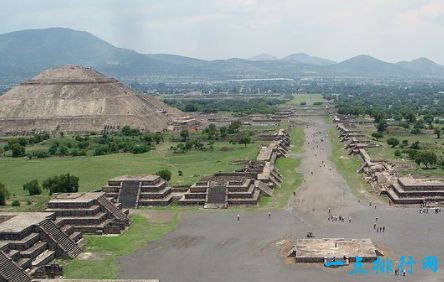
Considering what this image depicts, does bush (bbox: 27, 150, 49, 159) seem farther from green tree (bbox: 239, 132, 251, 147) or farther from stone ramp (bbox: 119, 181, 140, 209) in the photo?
stone ramp (bbox: 119, 181, 140, 209)

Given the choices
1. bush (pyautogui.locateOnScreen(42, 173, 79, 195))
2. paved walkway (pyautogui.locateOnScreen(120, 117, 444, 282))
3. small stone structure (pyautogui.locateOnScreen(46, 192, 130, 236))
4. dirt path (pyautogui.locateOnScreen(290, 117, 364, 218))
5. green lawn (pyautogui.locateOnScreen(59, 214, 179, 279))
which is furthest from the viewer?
bush (pyautogui.locateOnScreen(42, 173, 79, 195))

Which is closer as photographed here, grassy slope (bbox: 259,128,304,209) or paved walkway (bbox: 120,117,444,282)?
paved walkway (bbox: 120,117,444,282)

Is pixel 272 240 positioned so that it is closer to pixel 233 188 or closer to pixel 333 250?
pixel 333 250

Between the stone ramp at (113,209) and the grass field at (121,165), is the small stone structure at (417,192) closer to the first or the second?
the grass field at (121,165)

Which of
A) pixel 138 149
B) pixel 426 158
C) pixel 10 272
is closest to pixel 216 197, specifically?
pixel 10 272

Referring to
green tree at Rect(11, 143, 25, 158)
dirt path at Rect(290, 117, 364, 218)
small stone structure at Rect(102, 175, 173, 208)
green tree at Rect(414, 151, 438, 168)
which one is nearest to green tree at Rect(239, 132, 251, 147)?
dirt path at Rect(290, 117, 364, 218)

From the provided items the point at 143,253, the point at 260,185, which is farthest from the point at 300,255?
the point at 260,185

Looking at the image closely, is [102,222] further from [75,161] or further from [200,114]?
[200,114]

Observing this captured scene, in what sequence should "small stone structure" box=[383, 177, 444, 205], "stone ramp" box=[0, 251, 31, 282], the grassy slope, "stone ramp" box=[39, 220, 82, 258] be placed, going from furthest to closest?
1. the grassy slope
2. "small stone structure" box=[383, 177, 444, 205]
3. "stone ramp" box=[39, 220, 82, 258]
4. "stone ramp" box=[0, 251, 31, 282]
